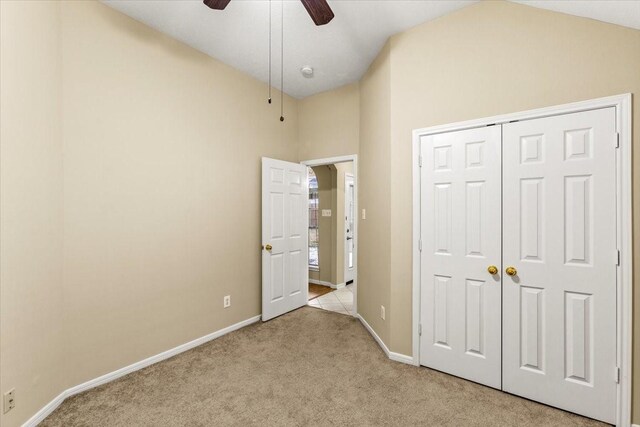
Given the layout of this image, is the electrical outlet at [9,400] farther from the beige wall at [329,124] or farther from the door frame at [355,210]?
the beige wall at [329,124]

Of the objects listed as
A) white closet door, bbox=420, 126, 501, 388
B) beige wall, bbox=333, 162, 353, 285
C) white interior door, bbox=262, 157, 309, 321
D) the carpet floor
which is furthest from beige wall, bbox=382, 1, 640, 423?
beige wall, bbox=333, 162, 353, 285

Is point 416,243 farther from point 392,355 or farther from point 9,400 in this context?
point 9,400

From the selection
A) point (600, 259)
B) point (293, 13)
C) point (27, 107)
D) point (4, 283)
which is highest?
point (293, 13)

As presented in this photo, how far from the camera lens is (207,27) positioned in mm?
2572

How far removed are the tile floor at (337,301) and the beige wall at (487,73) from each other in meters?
1.48

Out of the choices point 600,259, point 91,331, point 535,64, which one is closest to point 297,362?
point 91,331

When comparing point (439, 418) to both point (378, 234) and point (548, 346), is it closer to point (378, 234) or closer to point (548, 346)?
point (548, 346)

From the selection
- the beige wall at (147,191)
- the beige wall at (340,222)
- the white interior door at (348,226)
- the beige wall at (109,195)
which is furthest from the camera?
the white interior door at (348,226)

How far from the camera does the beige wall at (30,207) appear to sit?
5.29ft

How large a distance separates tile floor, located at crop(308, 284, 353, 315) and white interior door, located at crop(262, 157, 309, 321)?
0.29 meters

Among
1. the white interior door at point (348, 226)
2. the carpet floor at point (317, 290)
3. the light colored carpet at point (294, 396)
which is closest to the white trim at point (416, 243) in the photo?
the light colored carpet at point (294, 396)

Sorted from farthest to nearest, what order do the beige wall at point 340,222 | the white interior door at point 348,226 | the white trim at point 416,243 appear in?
the white interior door at point 348,226
the beige wall at point 340,222
the white trim at point 416,243

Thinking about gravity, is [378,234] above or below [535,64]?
below

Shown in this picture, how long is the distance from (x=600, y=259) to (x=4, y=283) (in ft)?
11.7
